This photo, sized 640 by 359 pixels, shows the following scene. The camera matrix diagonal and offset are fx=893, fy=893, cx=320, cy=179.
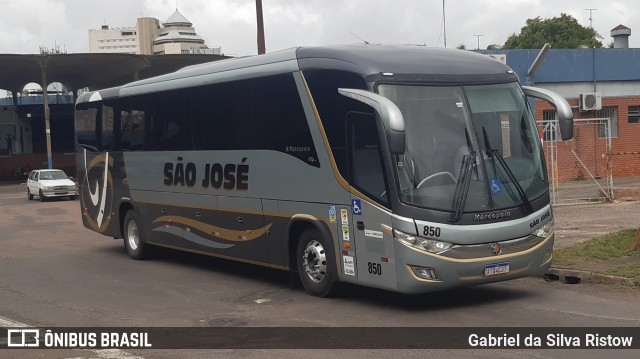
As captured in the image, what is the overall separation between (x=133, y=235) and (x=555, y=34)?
79.5 m

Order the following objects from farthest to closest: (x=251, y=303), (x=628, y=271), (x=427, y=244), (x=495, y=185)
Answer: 1. (x=628, y=271)
2. (x=251, y=303)
3. (x=495, y=185)
4. (x=427, y=244)

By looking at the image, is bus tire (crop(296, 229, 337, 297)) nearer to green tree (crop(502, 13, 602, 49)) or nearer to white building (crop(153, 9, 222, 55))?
green tree (crop(502, 13, 602, 49))

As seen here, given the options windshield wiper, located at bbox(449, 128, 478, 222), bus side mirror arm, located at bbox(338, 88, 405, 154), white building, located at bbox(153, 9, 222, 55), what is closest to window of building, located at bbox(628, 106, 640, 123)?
Result: windshield wiper, located at bbox(449, 128, 478, 222)

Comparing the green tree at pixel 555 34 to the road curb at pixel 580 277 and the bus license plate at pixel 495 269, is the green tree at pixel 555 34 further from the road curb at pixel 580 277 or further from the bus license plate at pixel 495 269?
the bus license plate at pixel 495 269

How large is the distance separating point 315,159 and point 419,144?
1.82 metres

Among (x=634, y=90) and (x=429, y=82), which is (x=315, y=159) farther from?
(x=634, y=90)

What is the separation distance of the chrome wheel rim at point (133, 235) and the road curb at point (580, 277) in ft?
27.1

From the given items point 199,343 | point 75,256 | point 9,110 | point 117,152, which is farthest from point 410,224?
point 9,110

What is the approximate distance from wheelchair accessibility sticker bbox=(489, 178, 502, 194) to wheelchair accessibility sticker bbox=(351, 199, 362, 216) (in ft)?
5.41

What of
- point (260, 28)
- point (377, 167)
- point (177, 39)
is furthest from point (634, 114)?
point (177, 39)

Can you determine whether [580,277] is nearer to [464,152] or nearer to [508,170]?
[508,170]

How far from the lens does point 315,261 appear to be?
12.3m

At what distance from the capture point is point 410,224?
10586 mm

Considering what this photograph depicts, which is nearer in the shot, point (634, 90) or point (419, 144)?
point (419, 144)
